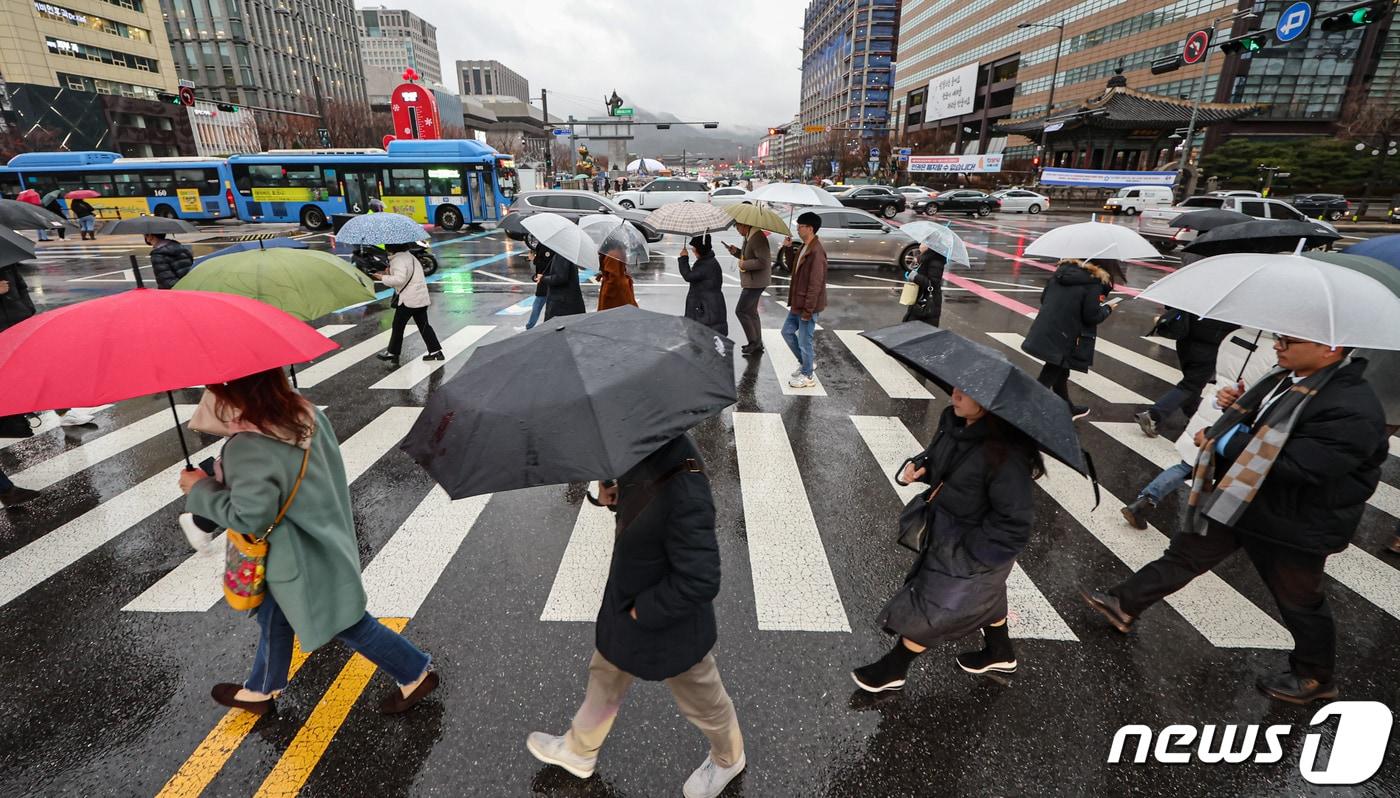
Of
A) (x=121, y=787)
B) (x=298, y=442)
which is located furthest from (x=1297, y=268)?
(x=121, y=787)

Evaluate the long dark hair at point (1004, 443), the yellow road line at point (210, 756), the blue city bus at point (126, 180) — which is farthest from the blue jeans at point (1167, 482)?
the blue city bus at point (126, 180)

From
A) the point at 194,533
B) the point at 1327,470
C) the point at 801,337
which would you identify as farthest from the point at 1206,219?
the point at 194,533

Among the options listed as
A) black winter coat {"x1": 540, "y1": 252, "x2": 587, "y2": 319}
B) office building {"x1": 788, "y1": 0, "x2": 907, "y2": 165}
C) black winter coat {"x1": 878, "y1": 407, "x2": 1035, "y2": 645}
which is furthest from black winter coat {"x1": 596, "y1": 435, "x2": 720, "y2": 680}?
office building {"x1": 788, "y1": 0, "x2": 907, "y2": 165}

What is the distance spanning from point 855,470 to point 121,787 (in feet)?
16.1

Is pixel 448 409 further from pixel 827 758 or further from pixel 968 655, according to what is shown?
pixel 968 655

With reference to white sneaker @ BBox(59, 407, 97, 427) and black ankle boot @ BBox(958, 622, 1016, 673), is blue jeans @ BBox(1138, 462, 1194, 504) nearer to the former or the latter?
black ankle boot @ BBox(958, 622, 1016, 673)

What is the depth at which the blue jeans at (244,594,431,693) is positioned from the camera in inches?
107

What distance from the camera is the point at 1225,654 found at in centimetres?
341

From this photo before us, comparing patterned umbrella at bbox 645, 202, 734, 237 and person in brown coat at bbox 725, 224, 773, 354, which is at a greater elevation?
patterned umbrella at bbox 645, 202, 734, 237

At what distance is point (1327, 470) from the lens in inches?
102

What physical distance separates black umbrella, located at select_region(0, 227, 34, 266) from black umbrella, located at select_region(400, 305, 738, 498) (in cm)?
546

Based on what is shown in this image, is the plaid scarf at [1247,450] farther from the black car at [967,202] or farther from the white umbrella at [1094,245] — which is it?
the black car at [967,202]

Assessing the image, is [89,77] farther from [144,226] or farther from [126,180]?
[144,226]

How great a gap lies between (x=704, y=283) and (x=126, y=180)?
30.1m
